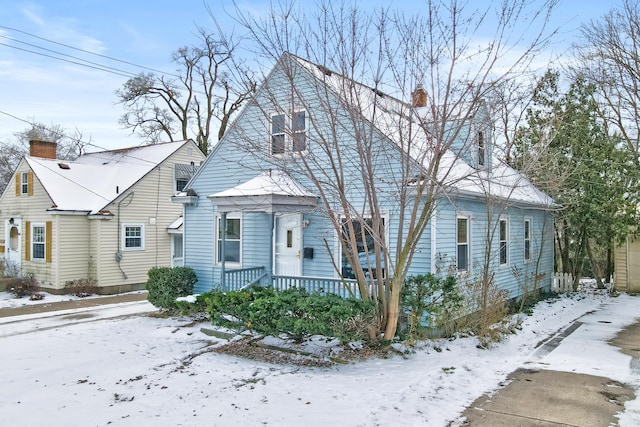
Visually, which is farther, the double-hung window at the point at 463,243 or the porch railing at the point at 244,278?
the porch railing at the point at 244,278

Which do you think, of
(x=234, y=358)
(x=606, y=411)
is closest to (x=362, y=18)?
(x=234, y=358)

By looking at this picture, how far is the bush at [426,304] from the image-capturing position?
8141 millimetres

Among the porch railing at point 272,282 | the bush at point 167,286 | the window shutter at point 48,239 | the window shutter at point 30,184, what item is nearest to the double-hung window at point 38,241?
the window shutter at point 48,239

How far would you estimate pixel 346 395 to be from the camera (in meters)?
5.90

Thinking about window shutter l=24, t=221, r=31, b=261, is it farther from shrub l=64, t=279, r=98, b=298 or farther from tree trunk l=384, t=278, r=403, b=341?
tree trunk l=384, t=278, r=403, b=341

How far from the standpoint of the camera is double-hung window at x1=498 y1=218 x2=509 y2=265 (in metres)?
12.8

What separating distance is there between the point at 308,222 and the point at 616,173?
1059 centimetres

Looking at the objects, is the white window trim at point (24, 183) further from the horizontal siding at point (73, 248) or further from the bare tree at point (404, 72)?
the bare tree at point (404, 72)

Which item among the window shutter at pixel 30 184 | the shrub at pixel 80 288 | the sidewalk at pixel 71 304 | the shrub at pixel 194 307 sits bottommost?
the sidewalk at pixel 71 304

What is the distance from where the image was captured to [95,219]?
16.7m

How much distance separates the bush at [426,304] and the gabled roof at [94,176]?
12.7 metres

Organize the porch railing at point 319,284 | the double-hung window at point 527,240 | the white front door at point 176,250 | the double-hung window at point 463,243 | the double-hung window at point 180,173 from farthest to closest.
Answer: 1. the double-hung window at point 180,173
2. the white front door at point 176,250
3. the double-hung window at point 527,240
4. the double-hung window at point 463,243
5. the porch railing at point 319,284

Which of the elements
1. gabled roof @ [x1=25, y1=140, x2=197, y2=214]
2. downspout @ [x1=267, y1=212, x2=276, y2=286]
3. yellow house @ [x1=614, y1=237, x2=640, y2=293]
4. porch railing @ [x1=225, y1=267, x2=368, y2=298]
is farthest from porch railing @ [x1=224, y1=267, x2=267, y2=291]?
yellow house @ [x1=614, y1=237, x2=640, y2=293]

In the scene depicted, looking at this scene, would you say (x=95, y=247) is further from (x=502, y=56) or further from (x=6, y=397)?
(x=502, y=56)
